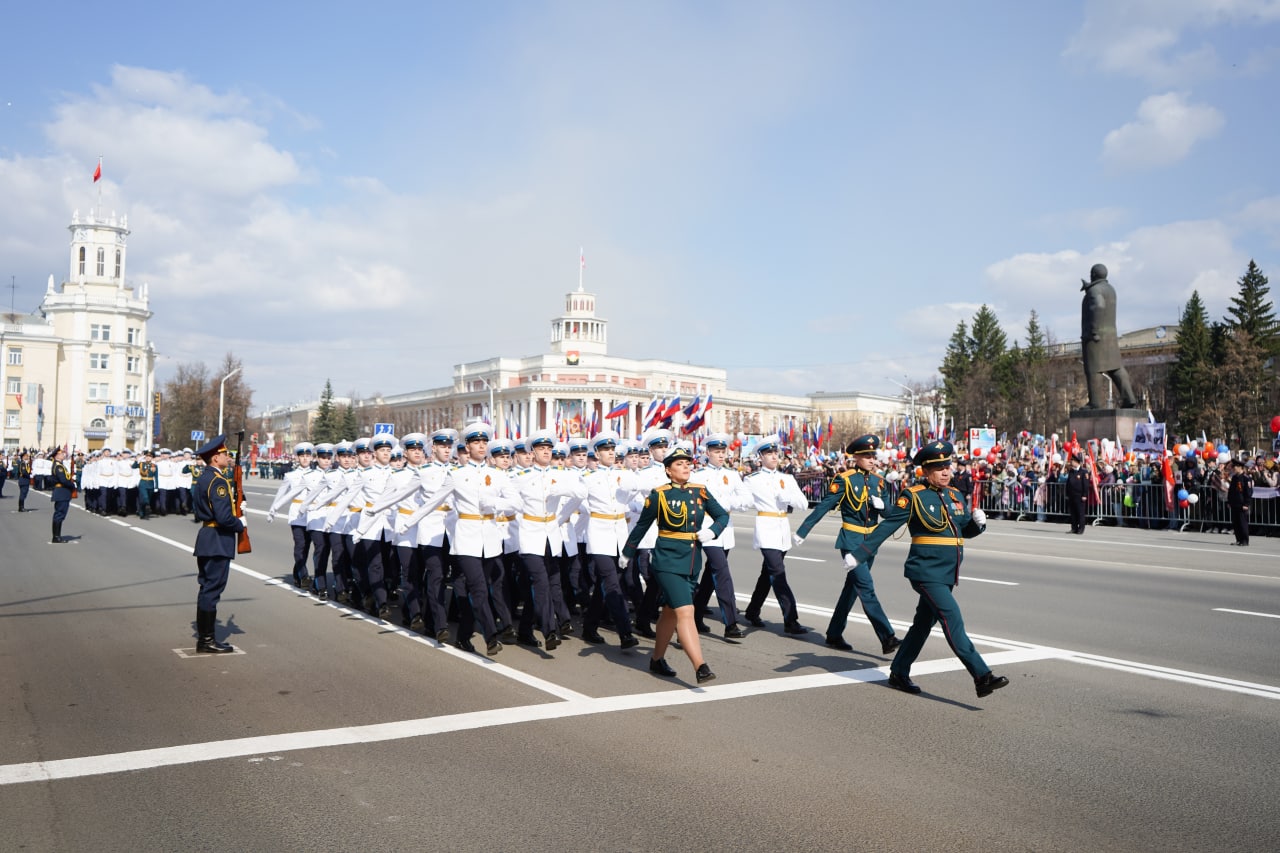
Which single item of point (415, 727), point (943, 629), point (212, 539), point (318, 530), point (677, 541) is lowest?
point (415, 727)

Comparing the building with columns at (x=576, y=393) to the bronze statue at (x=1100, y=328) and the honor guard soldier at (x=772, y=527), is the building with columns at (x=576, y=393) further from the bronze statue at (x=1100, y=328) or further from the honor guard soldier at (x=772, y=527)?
the honor guard soldier at (x=772, y=527)

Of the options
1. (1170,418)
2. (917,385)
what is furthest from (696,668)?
(917,385)

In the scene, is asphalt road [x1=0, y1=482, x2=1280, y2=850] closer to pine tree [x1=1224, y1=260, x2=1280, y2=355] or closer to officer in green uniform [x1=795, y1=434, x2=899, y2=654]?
officer in green uniform [x1=795, y1=434, x2=899, y2=654]

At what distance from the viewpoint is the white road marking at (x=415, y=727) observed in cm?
535

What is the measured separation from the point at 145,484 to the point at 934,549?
25750 millimetres

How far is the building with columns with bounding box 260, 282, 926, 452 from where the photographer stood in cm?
11962

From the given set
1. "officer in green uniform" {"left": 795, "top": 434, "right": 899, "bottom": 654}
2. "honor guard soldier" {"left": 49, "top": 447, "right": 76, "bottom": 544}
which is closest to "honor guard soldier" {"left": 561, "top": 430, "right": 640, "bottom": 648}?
"officer in green uniform" {"left": 795, "top": 434, "right": 899, "bottom": 654}

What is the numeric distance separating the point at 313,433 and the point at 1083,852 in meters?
108

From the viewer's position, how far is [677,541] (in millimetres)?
7602

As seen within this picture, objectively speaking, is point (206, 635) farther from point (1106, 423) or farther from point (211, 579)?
point (1106, 423)

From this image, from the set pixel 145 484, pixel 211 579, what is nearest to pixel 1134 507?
pixel 211 579

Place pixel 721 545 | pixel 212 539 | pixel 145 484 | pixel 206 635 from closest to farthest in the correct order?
pixel 206 635 → pixel 212 539 → pixel 721 545 → pixel 145 484

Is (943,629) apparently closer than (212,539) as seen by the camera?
Yes

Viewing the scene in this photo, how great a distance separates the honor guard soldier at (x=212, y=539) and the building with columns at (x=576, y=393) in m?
101
